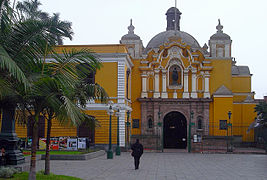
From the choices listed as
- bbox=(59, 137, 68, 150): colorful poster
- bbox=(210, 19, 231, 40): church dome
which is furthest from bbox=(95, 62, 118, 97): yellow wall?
bbox=(210, 19, 231, 40): church dome

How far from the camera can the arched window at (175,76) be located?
113ft

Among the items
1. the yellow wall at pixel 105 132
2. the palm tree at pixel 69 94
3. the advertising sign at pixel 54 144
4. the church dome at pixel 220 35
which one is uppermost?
the church dome at pixel 220 35

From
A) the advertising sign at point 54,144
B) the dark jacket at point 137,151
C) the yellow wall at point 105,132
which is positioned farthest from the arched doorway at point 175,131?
the dark jacket at point 137,151

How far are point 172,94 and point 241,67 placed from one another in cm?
947

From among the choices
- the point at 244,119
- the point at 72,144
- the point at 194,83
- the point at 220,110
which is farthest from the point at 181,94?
the point at 72,144

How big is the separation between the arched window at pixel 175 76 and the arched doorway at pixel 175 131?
2.93 metres

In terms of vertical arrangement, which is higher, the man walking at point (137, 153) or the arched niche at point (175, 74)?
the arched niche at point (175, 74)

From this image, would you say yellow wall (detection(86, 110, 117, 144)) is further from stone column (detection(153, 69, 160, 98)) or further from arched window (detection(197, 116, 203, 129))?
arched window (detection(197, 116, 203, 129))

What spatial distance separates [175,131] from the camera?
117 ft

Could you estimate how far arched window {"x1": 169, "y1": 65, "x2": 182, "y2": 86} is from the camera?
34406 mm

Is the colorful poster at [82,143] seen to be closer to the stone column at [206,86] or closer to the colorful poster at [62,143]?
the colorful poster at [62,143]

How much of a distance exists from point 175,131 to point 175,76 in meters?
5.22

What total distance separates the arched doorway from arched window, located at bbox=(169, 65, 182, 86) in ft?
9.62

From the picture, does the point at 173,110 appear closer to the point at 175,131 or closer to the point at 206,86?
the point at 175,131
